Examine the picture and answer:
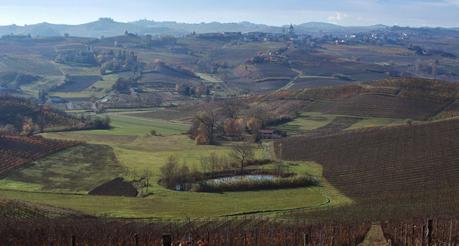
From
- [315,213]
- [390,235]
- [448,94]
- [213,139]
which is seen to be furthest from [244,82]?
[390,235]

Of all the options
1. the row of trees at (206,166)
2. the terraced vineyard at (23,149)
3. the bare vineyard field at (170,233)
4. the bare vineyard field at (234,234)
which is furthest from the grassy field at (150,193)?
the bare vineyard field at (234,234)

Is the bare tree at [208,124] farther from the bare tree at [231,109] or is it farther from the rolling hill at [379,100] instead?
the rolling hill at [379,100]

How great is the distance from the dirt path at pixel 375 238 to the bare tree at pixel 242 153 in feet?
90.1

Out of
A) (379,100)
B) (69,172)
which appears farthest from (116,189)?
(379,100)

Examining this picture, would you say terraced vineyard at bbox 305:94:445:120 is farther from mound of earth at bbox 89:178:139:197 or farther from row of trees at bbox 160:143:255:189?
mound of earth at bbox 89:178:139:197

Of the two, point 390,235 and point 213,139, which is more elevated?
point 390,235

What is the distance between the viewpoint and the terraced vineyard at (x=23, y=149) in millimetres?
61659

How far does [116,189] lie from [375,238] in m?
28.3

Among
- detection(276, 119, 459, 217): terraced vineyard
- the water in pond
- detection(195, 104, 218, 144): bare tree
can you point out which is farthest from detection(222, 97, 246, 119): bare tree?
the water in pond

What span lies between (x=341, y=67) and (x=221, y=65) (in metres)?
36.3

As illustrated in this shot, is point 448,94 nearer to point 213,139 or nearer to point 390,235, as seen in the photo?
point 213,139

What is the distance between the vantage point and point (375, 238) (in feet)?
102

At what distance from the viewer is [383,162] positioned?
5825cm

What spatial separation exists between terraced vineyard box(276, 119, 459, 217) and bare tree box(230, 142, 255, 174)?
3.72 metres
